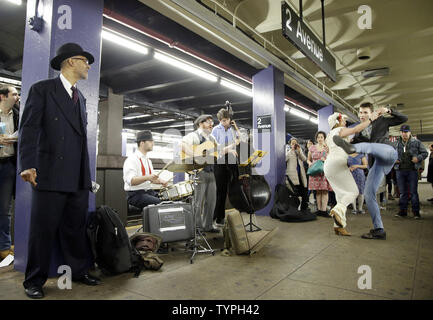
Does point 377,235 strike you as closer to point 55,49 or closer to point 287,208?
point 287,208

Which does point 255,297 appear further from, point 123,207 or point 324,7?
point 324,7

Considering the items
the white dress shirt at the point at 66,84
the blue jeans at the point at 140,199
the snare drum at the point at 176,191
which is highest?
the white dress shirt at the point at 66,84

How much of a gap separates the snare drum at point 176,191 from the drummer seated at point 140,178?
9.3 inches

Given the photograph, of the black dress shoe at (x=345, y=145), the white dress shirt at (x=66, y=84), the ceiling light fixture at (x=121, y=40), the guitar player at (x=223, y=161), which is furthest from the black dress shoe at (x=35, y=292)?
the ceiling light fixture at (x=121, y=40)

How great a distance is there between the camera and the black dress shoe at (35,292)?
1997 millimetres

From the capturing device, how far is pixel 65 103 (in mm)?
→ 2281

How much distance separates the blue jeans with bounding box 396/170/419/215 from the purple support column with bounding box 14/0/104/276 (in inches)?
226

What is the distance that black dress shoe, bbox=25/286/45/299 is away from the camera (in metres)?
2.00

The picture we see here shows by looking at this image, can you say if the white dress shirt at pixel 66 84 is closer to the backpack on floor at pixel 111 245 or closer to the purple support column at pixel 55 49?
the purple support column at pixel 55 49

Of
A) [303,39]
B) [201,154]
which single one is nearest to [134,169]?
[201,154]

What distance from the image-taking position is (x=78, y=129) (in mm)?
2346

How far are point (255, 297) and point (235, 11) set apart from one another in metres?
4.64

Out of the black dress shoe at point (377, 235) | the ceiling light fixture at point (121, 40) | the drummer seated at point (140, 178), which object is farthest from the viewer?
the ceiling light fixture at point (121, 40)

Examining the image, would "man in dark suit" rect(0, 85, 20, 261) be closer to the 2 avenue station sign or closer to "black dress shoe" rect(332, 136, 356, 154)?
the 2 avenue station sign
